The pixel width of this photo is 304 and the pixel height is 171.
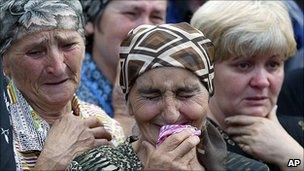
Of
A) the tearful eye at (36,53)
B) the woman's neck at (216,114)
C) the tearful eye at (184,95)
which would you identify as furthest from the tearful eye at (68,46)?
the woman's neck at (216,114)

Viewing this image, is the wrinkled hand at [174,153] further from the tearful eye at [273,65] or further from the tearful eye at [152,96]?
the tearful eye at [273,65]

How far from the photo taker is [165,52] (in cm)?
331

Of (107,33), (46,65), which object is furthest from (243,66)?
(107,33)

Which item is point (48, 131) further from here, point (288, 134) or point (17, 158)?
point (288, 134)

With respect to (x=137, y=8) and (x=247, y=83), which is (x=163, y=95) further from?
(x=137, y=8)

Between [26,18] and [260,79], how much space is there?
1.27 meters

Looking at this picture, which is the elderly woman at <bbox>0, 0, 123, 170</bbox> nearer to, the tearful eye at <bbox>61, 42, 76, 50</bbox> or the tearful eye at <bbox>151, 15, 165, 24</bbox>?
the tearful eye at <bbox>61, 42, 76, 50</bbox>

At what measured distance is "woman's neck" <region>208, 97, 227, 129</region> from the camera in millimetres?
4320

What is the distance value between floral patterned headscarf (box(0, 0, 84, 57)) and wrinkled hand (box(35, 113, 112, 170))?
1.31 ft

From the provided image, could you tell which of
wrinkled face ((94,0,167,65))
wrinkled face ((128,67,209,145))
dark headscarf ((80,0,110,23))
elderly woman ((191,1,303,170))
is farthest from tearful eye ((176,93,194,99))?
dark headscarf ((80,0,110,23))

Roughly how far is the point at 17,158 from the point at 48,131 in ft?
0.85

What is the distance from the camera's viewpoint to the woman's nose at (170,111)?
3316 mm

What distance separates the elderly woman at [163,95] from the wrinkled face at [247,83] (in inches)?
34.0

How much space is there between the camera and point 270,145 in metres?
4.25
